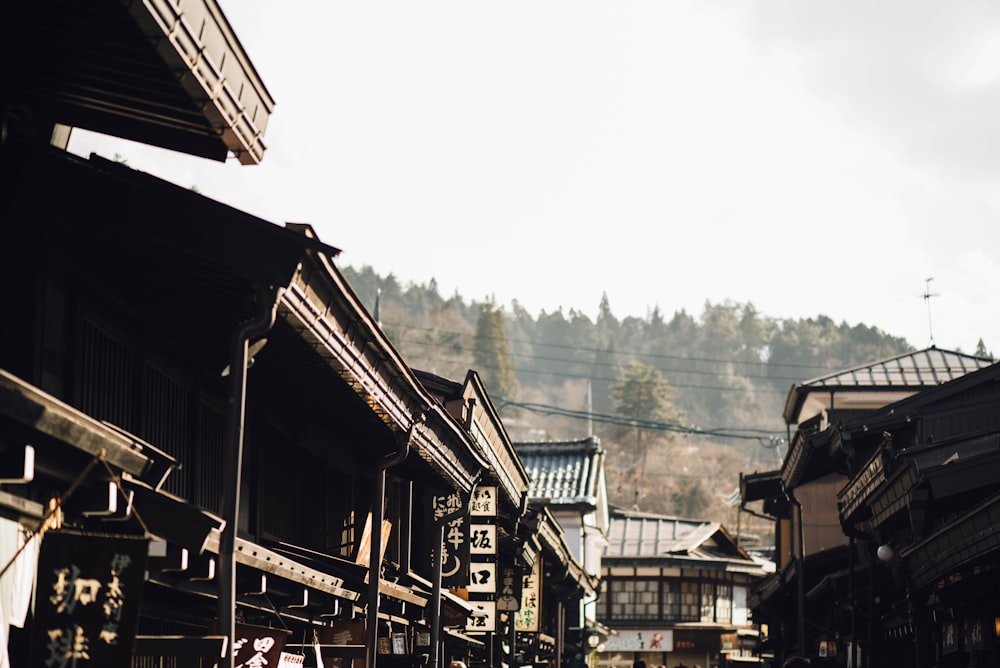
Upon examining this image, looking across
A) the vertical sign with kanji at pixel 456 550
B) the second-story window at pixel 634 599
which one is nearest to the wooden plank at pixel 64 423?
the vertical sign with kanji at pixel 456 550

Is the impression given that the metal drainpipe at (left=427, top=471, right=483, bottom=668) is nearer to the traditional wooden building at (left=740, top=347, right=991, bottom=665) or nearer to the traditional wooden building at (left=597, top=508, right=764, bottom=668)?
the traditional wooden building at (left=740, top=347, right=991, bottom=665)

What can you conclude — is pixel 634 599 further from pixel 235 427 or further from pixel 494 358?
pixel 494 358

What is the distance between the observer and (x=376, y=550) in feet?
51.3

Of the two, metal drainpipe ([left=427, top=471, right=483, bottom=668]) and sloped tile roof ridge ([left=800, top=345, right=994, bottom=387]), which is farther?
sloped tile roof ridge ([left=800, top=345, right=994, bottom=387])

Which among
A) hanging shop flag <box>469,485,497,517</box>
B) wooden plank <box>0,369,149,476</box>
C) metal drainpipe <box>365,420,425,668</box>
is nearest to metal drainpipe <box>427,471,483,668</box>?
hanging shop flag <box>469,485,497,517</box>

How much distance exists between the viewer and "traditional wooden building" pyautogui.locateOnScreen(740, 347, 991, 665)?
29.6 metres

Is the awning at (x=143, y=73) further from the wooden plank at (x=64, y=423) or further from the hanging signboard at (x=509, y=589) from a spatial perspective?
the hanging signboard at (x=509, y=589)

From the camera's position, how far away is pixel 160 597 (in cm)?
1148

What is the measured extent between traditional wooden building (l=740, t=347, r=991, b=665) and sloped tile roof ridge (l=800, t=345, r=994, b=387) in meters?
0.03

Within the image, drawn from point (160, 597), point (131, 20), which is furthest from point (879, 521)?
point (131, 20)

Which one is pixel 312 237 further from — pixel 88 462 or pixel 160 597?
pixel 160 597

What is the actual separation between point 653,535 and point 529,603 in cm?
3327

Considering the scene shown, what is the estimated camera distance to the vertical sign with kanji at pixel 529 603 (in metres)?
34.2

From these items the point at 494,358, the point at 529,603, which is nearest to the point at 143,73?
the point at 529,603
